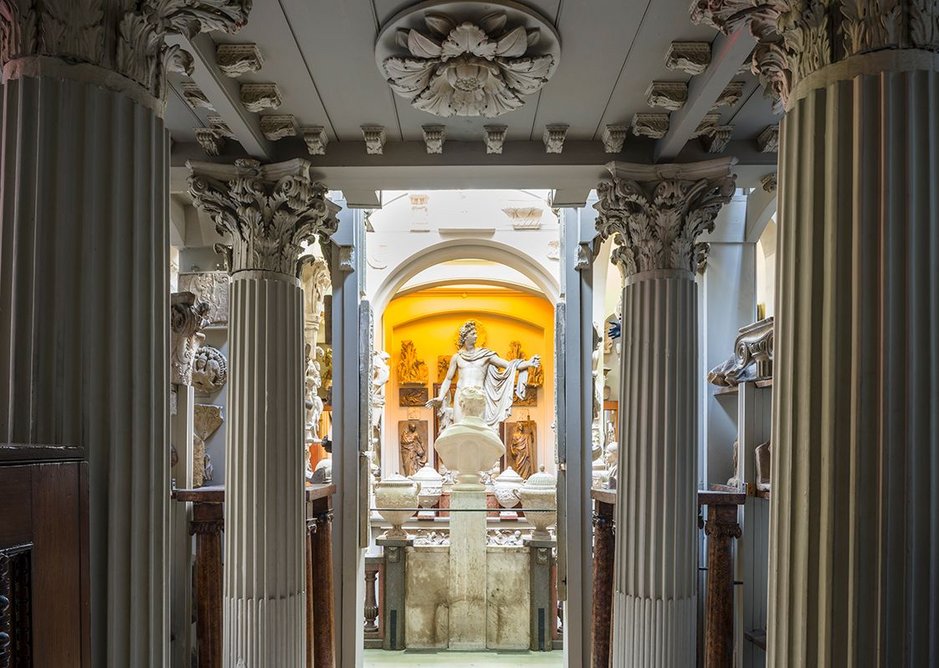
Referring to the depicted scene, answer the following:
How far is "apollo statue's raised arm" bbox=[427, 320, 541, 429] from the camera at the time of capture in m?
16.2

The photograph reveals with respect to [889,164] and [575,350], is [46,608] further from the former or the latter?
[575,350]

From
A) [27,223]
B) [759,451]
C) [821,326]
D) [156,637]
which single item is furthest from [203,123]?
[759,451]

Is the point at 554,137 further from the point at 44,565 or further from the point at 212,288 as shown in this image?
the point at 44,565

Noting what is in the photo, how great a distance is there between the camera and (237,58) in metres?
4.48

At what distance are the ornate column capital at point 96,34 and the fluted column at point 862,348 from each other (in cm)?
205

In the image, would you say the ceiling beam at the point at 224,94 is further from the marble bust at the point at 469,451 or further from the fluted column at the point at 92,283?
the marble bust at the point at 469,451

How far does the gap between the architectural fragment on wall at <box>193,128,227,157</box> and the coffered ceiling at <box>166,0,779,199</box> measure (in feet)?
0.05

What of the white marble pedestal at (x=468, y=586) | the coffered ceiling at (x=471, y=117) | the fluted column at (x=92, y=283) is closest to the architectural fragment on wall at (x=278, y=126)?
the coffered ceiling at (x=471, y=117)

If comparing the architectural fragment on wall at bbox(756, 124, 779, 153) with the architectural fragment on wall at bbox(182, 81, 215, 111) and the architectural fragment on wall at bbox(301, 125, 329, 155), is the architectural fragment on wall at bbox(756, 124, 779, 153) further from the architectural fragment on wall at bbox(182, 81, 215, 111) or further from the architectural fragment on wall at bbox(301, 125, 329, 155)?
the architectural fragment on wall at bbox(182, 81, 215, 111)

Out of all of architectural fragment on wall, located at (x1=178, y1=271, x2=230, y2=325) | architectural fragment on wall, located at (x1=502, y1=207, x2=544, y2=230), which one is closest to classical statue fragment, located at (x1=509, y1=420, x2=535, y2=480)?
architectural fragment on wall, located at (x1=502, y1=207, x2=544, y2=230)

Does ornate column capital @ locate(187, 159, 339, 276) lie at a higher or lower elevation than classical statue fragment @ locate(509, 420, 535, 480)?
higher

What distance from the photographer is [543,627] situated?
36.8 feet

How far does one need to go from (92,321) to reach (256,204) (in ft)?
11.4

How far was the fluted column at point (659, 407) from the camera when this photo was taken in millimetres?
5676
